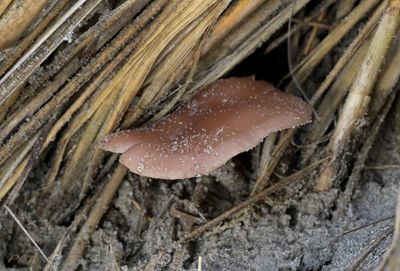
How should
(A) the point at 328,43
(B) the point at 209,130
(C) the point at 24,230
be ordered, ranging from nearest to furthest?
(B) the point at 209,130
(C) the point at 24,230
(A) the point at 328,43

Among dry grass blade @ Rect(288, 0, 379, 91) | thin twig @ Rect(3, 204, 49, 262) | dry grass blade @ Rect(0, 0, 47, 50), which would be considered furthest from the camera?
dry grass blade @ Rect(288, 0, 379, 91)

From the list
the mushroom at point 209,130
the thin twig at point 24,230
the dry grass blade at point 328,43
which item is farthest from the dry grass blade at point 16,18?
the dry grass blade at point 328,43

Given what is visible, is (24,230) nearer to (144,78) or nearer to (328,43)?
(144,78)

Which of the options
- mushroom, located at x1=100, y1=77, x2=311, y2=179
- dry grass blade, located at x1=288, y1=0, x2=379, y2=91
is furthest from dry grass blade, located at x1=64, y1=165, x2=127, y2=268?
dry grass blade, located at x1=288, y1=0, x2=379, y2=91

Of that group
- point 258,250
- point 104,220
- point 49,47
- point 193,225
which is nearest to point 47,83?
point 49,47

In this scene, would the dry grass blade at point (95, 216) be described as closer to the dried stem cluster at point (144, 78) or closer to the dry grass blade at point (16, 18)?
the dried stem cluster at point (144, 78)

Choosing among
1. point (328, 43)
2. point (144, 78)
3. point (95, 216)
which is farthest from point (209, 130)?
point (328, 43)

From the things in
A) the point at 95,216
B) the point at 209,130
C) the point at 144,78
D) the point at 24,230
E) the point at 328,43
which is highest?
the point at 328,43

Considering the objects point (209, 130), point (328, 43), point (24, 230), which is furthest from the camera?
point (328, 43)

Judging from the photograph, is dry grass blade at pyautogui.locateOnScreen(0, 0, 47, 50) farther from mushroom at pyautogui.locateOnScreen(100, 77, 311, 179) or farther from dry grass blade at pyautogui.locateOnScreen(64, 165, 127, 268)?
dry grass blade at pyautogui.locateOnScreen(64, 165, 127, 268)
